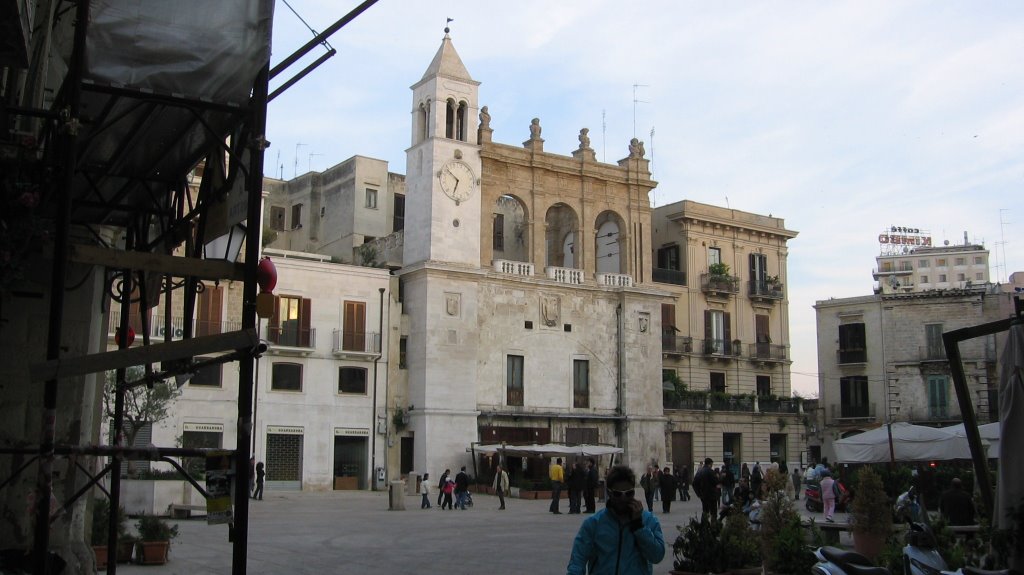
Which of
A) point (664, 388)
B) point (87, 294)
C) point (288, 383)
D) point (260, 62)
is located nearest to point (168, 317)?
point (87, 294)

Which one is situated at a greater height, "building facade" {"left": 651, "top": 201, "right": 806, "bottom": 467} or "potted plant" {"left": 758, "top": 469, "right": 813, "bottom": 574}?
"building facade" {"left": 651, "top": 201, "right": 806, "bottom": 467}

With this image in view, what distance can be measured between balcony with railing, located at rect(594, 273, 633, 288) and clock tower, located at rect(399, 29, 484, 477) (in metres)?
6.53

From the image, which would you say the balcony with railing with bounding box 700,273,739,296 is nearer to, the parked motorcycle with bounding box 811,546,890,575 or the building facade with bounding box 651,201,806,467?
the building facade with bounding box 651,201,806,467

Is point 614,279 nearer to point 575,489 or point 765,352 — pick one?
point 765,352

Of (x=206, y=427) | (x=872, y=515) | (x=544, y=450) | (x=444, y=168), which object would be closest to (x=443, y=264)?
(x=444, y=168)

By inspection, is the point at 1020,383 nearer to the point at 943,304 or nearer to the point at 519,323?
the point at 519,323

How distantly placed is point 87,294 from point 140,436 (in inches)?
1063

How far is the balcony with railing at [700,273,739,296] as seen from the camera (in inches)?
2045

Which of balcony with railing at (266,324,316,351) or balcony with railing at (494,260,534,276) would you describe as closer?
balcony with railing at (266,324,316,351)

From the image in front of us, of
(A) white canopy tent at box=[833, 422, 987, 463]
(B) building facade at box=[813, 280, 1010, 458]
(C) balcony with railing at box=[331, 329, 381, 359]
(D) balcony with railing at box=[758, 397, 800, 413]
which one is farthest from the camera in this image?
(B) building facade at box=[813, 280, 1010, 458]

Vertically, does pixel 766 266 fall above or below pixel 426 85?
below

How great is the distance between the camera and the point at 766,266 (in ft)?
182

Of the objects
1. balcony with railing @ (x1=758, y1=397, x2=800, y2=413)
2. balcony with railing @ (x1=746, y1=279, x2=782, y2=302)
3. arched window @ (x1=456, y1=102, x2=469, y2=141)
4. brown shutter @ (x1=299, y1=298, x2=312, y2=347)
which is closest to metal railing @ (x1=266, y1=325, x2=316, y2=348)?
brown shutter @ (x1=299, y1=298, x2=312, y2=347)

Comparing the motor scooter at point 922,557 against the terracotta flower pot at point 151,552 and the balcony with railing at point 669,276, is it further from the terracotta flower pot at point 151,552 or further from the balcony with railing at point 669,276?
the balcony with railing at point 669,276
